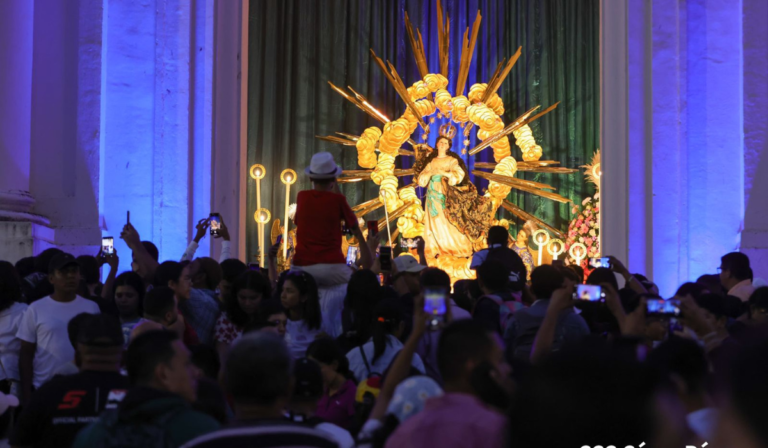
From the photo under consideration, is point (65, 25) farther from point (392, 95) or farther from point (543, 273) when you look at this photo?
point (392, 95)

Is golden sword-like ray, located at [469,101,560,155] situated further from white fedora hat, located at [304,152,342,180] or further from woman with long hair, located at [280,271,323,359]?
woman with long hair, located at [280,271,323,359]

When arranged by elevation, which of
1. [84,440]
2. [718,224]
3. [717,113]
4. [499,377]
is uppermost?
[717,113]

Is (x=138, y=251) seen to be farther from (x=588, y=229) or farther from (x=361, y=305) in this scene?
(x=588, y=229)

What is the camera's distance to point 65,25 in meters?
9.41

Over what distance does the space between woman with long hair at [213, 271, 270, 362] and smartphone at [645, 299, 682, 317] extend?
8.44 ft

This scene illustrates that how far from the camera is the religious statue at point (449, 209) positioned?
1686cm

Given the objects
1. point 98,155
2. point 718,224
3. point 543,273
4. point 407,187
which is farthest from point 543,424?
point 407,187

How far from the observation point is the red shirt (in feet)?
21.8

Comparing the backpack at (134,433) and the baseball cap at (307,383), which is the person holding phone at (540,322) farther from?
the backpack at (134,433)

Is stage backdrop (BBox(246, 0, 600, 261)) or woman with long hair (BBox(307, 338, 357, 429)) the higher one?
stage backdrop (BBox(246, 0, 600, 261))

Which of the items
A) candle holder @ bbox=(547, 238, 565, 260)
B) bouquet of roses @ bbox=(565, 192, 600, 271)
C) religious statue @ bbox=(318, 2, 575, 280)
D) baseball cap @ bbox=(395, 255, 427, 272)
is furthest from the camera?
bouquet of roses @ bbox=(565, 192, 600, 271)

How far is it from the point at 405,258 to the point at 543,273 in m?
1.78

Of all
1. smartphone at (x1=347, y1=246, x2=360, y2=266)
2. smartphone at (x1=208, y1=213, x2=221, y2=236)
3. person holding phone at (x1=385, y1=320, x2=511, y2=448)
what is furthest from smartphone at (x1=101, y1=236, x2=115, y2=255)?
person holding phone at (x1=385, y1=320, x2=511, y2=448)

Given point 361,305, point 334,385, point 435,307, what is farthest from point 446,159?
point 435,307
